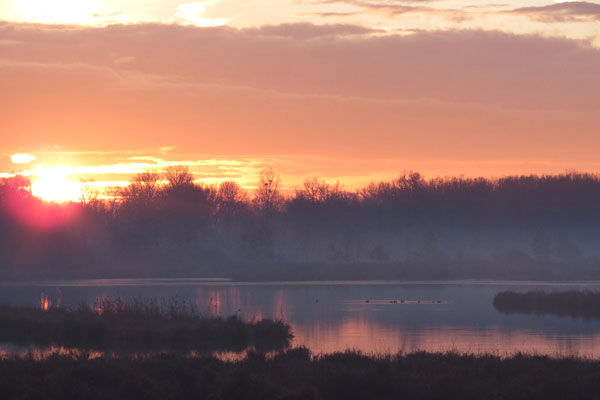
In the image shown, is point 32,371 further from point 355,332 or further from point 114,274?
point 114,274

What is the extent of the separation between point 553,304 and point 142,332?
95.9ft

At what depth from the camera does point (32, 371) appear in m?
25.0

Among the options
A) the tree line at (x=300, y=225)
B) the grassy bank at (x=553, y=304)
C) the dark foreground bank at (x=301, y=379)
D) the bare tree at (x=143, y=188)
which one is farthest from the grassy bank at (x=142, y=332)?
the bare tree at (x=143, y=188)

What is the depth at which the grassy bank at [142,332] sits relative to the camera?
1452 inches

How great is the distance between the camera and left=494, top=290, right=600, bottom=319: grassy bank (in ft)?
178

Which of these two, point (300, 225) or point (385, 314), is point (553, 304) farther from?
point (300, 225)

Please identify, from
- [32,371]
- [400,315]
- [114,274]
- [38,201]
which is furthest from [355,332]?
[38,201]

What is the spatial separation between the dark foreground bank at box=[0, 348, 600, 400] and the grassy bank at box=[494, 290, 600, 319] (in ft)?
92.1

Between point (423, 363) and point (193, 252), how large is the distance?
342 feet

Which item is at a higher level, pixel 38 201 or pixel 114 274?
pixel 38 201

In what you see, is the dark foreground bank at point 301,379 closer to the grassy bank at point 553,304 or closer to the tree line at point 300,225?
the grassy bank at point 553,304

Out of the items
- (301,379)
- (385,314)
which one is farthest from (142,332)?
(385,314)

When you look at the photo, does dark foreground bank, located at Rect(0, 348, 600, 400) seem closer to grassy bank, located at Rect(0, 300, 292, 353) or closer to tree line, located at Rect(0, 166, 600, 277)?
grassy bank, located at Rect(0, 300, 292, 353)

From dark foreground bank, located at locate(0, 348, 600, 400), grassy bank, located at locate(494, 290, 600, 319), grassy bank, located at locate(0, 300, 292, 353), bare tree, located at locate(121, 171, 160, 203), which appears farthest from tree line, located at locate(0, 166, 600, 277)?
dark foreground bank, located at locate(0, 348, 600, 400)
